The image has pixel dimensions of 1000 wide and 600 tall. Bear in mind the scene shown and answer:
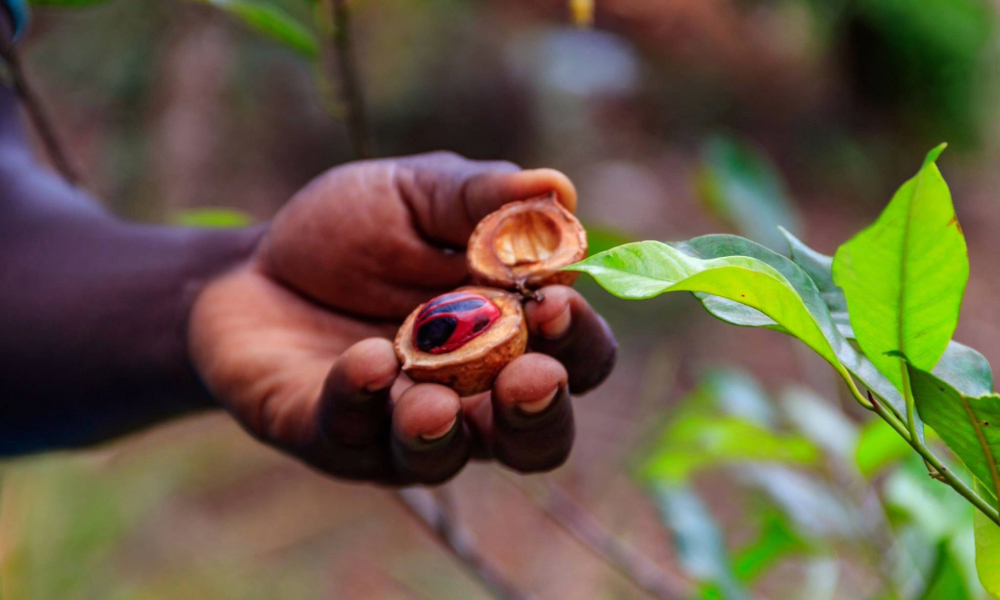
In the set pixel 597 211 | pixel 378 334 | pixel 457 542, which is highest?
pixel 378 334

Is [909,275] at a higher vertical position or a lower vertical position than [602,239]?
higher

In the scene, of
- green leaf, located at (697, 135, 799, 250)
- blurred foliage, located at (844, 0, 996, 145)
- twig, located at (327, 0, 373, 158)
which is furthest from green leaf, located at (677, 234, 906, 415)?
blurred foliage, located at (844, 0, 996, 145)

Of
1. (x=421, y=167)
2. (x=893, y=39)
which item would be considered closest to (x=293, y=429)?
(x=421, y=167)

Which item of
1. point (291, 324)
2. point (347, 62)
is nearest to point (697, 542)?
point (291, 324)

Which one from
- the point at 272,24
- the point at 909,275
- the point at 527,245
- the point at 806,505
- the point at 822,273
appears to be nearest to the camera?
the point at 909,275

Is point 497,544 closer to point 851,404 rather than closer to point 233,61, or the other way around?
point 851,404

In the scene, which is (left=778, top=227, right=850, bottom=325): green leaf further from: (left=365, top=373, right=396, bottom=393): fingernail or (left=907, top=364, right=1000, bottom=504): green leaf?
(left=365, top=373, right=396, bottom=393): fingernail

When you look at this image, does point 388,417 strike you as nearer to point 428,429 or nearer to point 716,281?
point 428,429

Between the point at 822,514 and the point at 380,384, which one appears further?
the point at 822,514


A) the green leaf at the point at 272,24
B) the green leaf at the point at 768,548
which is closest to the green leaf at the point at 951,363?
the green leaf at the point at 768,548
